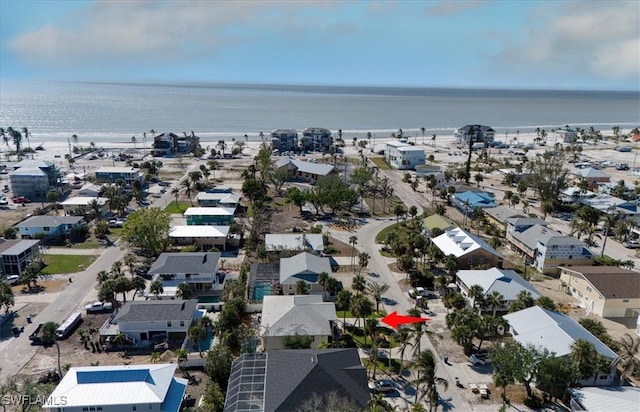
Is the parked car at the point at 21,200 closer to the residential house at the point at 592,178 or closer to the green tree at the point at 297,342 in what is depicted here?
the green tree at the point at 297,342

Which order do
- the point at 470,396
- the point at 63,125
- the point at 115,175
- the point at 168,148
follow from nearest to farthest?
1. the point at 470,396
2. the point at 115,175
3. the point at 168,148
4. the point at 63,125

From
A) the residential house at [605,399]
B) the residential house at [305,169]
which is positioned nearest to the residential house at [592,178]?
the residential house at [305,169]

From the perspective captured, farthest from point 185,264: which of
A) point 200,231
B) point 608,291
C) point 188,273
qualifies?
point 608,291

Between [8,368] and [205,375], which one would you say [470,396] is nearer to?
[205,375]

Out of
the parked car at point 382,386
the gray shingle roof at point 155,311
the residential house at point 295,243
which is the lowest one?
the parked car at point 382,386

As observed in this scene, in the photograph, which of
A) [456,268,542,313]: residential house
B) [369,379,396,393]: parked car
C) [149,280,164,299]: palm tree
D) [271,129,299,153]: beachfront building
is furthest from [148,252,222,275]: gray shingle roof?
[271,129,299,153]: beachfront building

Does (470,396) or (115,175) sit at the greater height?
(115,175)

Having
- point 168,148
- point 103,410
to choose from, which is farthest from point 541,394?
point 168,148
